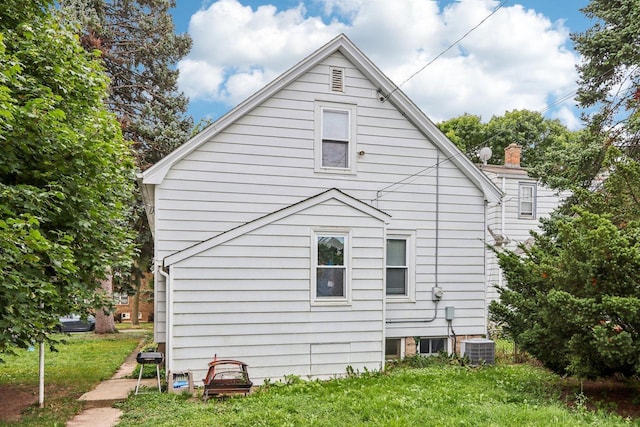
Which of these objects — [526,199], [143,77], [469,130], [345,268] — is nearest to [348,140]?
[345,268]

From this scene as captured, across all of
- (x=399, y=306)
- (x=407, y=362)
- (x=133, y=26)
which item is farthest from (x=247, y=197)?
(x=133, y=26)

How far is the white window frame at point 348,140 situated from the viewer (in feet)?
32.1

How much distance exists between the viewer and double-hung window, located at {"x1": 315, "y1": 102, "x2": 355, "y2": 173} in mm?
9805

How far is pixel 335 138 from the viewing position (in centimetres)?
992

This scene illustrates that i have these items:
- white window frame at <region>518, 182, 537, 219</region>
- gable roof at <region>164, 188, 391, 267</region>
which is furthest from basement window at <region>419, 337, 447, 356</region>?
white window frame at <region>518, 182, 537, 219</region>

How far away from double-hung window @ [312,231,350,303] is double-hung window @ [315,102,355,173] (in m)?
1.70

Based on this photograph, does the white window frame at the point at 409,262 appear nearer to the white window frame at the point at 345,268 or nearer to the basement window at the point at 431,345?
the basement window at the point at 431,345

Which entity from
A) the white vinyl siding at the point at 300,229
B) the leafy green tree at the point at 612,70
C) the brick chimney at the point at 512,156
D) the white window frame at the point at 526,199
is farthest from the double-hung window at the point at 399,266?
the brick chimney at the point at 512,156

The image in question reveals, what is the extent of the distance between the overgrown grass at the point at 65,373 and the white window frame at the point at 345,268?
4.06 meters

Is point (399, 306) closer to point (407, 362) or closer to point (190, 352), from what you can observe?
point (407, 362)

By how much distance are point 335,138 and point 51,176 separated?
536cm

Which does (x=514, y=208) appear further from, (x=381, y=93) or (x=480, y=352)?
(x=381, y=93)

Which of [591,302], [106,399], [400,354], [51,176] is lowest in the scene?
[106,399]

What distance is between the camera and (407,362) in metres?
9.66
